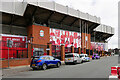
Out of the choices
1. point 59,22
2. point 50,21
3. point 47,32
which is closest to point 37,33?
point 47,32

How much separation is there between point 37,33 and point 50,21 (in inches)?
229

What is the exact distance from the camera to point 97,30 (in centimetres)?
5403

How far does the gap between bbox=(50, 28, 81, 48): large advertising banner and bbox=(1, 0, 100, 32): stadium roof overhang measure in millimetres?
1498

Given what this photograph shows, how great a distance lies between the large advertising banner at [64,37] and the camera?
34.5 metres

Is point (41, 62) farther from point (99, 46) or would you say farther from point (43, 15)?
point (99, 46)

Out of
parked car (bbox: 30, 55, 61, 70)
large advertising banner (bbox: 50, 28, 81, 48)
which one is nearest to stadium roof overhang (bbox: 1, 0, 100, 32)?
large advertising banner (bbox: 50, 28, 81, 48)

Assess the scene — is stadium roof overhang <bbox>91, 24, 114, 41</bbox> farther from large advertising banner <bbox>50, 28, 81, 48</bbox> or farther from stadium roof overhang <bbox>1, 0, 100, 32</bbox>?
stadium roof overhang <bbox>1, 0, 100, 32</bbox>

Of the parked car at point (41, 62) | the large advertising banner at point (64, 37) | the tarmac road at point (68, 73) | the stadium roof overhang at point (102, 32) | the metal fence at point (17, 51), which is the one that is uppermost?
the stadium roof overhang at point (102, 32)

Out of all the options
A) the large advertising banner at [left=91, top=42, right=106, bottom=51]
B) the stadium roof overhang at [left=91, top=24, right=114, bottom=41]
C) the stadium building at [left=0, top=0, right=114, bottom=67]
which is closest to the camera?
the stadium building at [left=0, top=0, right=114, bottom=67]

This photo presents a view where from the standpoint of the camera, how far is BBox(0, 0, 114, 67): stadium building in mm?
22188

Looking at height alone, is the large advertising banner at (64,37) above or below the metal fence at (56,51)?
above

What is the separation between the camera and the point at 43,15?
3123cm

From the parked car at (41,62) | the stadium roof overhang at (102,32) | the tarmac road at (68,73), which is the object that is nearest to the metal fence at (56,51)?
the parked car at (41,62)

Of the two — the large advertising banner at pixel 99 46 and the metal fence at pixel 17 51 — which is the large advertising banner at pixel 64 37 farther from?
the large advertising banner at pixel 99 46
